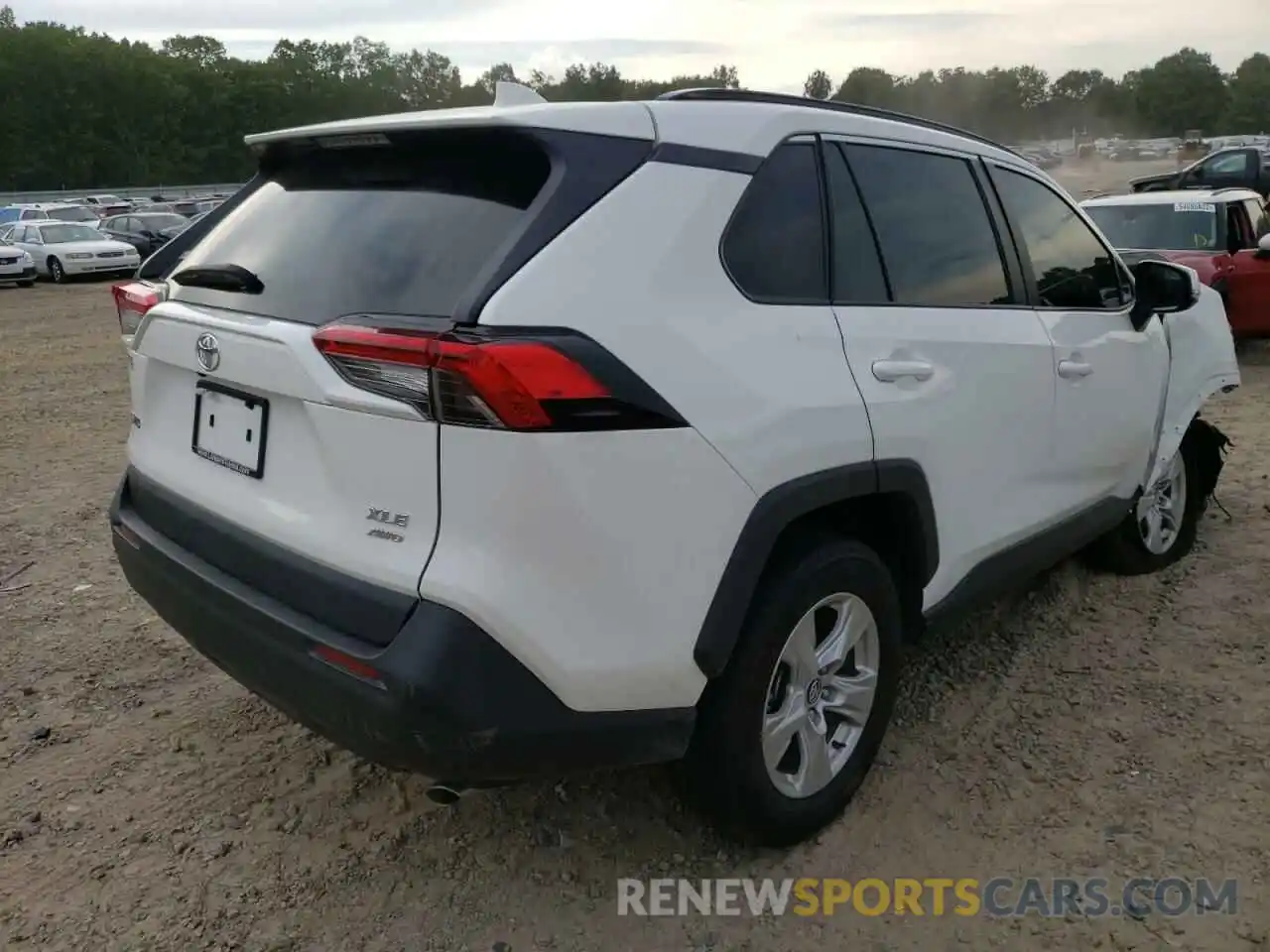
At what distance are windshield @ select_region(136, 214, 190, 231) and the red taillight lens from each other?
91.6 ft

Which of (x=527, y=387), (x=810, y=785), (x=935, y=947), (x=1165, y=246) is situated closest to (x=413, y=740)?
(x=527, y=387)

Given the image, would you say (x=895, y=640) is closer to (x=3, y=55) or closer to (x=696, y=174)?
(x=696, y=174)

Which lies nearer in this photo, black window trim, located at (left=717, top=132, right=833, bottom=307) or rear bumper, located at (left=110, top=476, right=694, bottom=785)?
rear bumper, located at (left=110, top=476, right=694, bottom=785)

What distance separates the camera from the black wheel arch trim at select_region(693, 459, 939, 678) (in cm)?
229

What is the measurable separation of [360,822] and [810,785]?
4.15 feet

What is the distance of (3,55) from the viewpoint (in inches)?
2997

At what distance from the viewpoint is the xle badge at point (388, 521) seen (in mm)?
2123

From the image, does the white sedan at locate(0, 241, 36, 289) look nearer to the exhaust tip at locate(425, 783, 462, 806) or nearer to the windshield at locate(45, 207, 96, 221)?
the windshield at locate(45, 207, 96, 221)

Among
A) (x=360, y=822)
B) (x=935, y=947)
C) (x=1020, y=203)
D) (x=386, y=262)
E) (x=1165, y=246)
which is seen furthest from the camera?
(x=1165, y=246)

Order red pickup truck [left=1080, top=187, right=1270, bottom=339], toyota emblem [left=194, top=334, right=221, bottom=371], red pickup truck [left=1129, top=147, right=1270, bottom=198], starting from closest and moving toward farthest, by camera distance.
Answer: toyota emblem [left=194, top=334, right=221, bottom=371] → red pickup truck [left=1080, top=187, right=1270, bottom=339] → red pickup truck [left=1129, top=147, right=1270, bottom=198]

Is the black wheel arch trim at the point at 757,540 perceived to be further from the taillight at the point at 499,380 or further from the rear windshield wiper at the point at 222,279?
the rear windshield wiper at the point at 222,279

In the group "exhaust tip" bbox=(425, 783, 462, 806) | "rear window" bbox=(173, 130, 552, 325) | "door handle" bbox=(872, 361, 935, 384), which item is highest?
"rear window" bbox=(173, 130, 552, 325)

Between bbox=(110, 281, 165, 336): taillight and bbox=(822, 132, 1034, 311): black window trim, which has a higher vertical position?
bbox=(822, 132, 1034, 311): black window trim

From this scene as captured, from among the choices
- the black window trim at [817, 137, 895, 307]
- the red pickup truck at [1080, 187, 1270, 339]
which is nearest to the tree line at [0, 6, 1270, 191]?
the red pickup truck at [1080, 187, 1270, 339]
